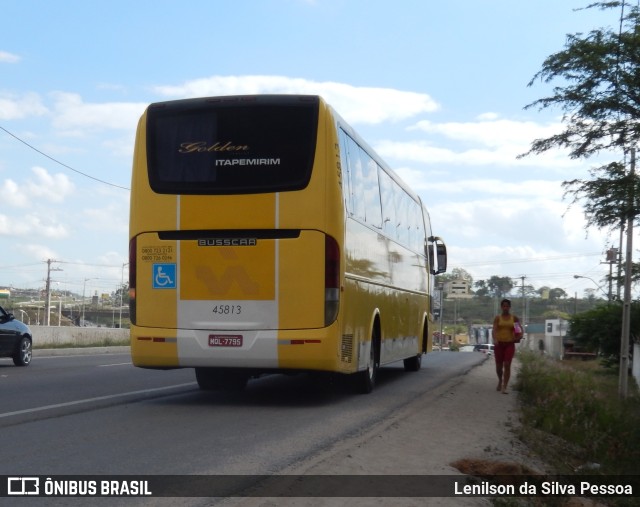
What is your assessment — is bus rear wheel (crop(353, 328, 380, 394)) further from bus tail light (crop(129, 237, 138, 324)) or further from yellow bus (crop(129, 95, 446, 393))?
bus tail light (crop(129, 237, 138, 324))

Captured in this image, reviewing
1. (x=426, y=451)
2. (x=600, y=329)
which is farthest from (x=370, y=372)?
(x=600, y=329)

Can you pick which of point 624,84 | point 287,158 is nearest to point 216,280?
point 287,158

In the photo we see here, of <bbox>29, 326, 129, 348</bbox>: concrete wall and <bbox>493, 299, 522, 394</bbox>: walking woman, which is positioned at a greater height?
<bbox>493, 299, 522, 394</bbox>: walking woman

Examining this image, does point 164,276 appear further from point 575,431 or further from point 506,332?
point 506,332

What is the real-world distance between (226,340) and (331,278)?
5.16ft

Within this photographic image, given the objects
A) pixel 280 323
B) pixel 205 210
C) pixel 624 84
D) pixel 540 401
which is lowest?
pixel 540 401

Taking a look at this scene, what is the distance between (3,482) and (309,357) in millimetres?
5548

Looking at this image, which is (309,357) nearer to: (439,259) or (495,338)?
(495,338)

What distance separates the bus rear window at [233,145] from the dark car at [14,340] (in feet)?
34.1

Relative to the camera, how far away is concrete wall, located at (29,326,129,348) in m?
34.7

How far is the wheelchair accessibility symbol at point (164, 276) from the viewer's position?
41.2 ft

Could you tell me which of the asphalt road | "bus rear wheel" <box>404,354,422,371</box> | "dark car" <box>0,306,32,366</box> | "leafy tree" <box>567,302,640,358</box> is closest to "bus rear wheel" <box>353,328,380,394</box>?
the asphalt road

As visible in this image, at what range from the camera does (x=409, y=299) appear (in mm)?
19469

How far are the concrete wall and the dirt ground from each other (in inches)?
921
